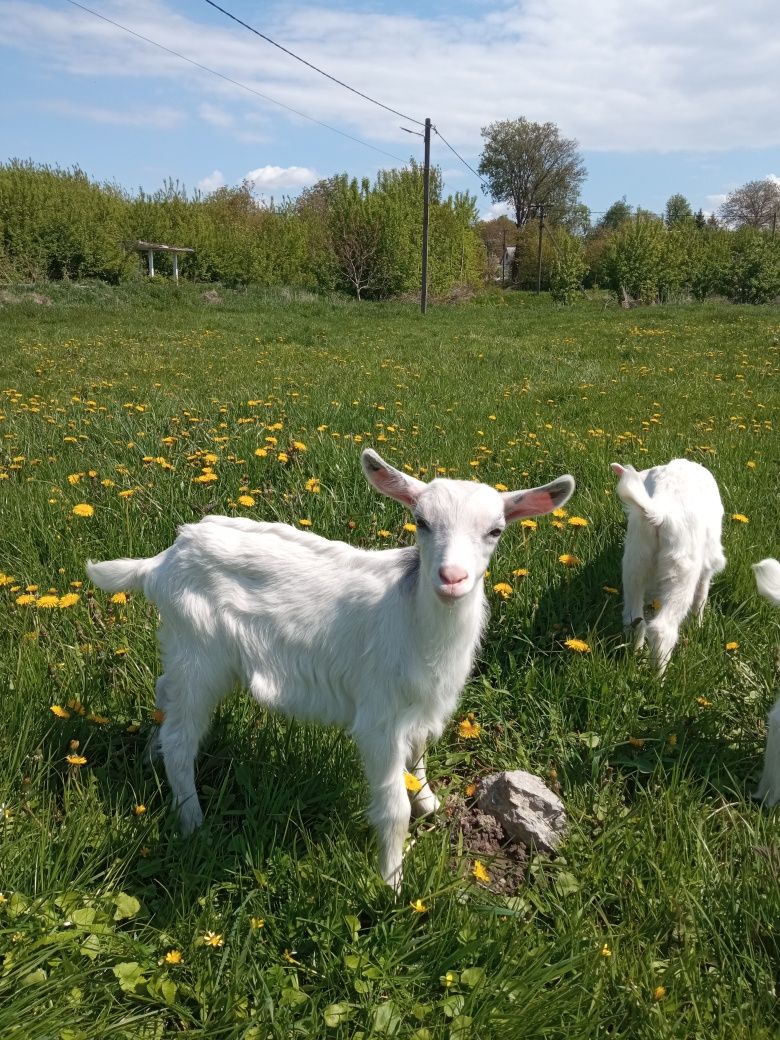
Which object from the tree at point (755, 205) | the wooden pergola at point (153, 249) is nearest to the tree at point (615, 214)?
the tree at point (755, 205)

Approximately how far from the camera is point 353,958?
172cm

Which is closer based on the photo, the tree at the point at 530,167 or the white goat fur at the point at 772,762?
the white goat fur at the point at 772,762

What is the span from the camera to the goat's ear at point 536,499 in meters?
2.12

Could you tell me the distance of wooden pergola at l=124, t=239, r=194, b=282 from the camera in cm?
2725

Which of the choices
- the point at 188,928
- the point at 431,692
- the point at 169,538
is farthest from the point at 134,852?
the point at 169,538

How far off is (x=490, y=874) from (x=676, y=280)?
4029cm

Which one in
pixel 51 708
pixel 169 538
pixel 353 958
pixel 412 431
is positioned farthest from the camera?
pixel 412 431

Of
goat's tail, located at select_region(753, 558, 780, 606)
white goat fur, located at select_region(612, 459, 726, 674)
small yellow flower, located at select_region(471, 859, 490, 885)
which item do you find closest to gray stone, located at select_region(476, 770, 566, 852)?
small yellow flower, located at select_region(471, 859, 490, 885)

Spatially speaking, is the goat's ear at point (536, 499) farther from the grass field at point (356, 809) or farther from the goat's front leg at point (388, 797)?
the grass field at point (356, 809)

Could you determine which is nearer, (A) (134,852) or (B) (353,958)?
(B) (353,958)

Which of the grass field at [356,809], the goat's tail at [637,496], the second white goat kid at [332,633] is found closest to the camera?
the grass field at [356,809]

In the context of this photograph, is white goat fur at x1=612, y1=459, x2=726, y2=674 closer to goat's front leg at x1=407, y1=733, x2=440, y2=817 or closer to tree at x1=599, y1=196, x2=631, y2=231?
goat's front leg at x1=407, y1=733, x2=440, y2=817

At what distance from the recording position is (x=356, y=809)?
2.28m

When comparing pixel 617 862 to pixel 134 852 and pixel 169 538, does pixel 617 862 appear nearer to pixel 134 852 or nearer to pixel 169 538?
pixel 134 852
